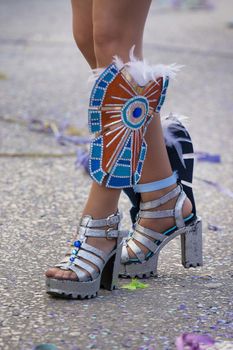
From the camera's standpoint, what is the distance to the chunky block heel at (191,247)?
265 cm

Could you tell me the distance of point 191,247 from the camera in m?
Answer: 2.65

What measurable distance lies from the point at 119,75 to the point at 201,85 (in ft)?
12.6

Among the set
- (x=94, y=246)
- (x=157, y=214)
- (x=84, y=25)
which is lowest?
(x=94, y=246)

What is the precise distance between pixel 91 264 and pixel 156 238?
0.90ft

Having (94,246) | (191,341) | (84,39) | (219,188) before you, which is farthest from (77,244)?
(219,188)

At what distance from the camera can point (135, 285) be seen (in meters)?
2.54

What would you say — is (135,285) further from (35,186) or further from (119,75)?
(35,186)

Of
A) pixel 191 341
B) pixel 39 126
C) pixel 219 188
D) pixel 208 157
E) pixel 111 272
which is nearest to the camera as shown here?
pixel 191 341

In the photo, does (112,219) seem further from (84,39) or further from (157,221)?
(84,39)

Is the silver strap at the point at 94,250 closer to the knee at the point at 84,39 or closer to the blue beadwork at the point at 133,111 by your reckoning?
the blue beadwork at the point at 133,111

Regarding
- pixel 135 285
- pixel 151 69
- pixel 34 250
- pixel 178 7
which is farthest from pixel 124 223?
pixel 178 7

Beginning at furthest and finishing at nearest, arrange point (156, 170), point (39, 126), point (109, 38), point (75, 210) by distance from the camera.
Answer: point (39, 126)
point (75, 210)
point (156, 170)
point (109, 38)

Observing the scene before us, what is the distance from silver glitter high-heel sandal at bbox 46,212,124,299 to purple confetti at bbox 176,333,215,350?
36 cm

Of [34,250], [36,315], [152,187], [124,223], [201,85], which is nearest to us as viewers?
[36,315]
